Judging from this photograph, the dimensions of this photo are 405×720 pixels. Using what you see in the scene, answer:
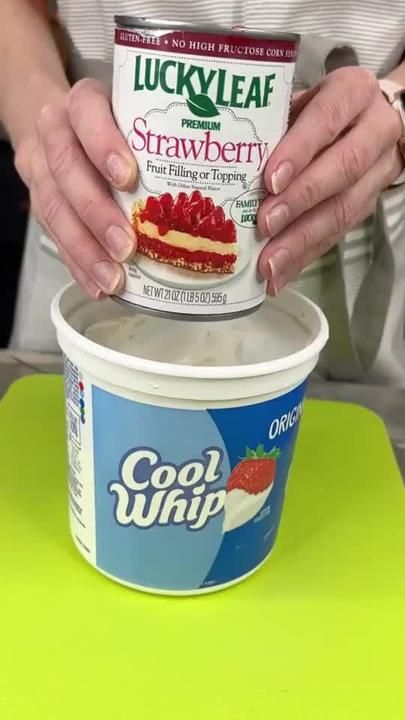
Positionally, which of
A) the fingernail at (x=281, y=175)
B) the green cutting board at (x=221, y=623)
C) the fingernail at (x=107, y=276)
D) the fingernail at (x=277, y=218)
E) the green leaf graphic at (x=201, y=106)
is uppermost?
the green leaf graphic at (x=201, y=106)

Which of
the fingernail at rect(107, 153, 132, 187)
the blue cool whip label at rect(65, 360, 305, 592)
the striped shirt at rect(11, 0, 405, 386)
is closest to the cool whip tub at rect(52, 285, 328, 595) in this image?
the blue cool whip label at rect(65, 360, 305, 592)

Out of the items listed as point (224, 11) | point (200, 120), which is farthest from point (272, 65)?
point (224, 11)

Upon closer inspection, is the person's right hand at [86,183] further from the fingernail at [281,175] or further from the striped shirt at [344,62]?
the striped shirt at [344,62]

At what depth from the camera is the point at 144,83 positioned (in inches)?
17.2

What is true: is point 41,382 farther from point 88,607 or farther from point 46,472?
point 88,607

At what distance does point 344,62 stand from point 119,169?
370mm

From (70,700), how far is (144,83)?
1.16ft

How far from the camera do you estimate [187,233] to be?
451mm

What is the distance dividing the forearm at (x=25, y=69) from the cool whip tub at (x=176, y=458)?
181 mm

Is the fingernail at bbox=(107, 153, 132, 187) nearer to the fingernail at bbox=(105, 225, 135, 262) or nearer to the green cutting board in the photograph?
the fingernail at bbox=(105, 225, 135, 262)

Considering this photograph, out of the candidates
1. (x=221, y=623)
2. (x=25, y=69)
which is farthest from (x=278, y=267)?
(x=25, y=69)

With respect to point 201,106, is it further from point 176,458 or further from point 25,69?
point 25,69

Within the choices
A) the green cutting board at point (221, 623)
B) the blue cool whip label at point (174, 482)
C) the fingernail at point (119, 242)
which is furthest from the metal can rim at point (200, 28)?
the green cutting board at point (221, 623)

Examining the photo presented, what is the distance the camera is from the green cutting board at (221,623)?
0.48 m
